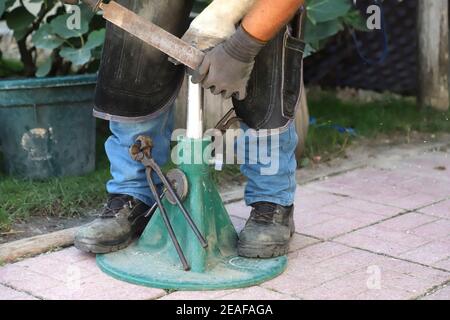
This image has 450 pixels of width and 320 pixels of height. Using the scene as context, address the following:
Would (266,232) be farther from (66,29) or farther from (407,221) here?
(66,29)

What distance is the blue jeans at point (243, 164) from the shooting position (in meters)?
2.54

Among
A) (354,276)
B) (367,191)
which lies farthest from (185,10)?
(367,191)

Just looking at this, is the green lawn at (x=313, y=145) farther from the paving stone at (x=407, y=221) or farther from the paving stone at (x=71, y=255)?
the paving stone at (x=407, y=221)

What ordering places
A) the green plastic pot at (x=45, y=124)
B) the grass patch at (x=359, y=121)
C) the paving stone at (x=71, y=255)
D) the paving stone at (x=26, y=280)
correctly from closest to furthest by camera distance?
the paving stone at (x=26, y=280), the paving stone at (x=71, y=255), the green plastic pot at (x=45, y=124), the grass patch at (x=359, y=121)

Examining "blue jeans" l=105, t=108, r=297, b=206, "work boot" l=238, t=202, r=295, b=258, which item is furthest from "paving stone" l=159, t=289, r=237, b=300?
"blue jeans" l=105, t=108, r=297, b=206

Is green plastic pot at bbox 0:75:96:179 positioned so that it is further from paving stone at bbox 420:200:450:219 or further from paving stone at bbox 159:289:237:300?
paving stone at bbox 420:200:450:219

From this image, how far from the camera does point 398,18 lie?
489 cm

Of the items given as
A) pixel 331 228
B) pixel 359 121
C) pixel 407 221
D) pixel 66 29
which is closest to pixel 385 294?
pixel 331 228

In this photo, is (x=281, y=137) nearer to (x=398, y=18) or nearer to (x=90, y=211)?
(x=90, y=211)

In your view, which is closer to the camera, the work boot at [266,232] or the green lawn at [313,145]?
the work boot at [266,232]

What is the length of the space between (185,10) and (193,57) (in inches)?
13.7

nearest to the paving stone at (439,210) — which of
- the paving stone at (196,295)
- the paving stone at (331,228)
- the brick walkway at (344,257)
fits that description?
the brick walkway at (344,257)

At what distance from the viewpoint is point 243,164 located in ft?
8.58

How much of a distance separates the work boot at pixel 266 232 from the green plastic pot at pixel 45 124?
44.7 inches
